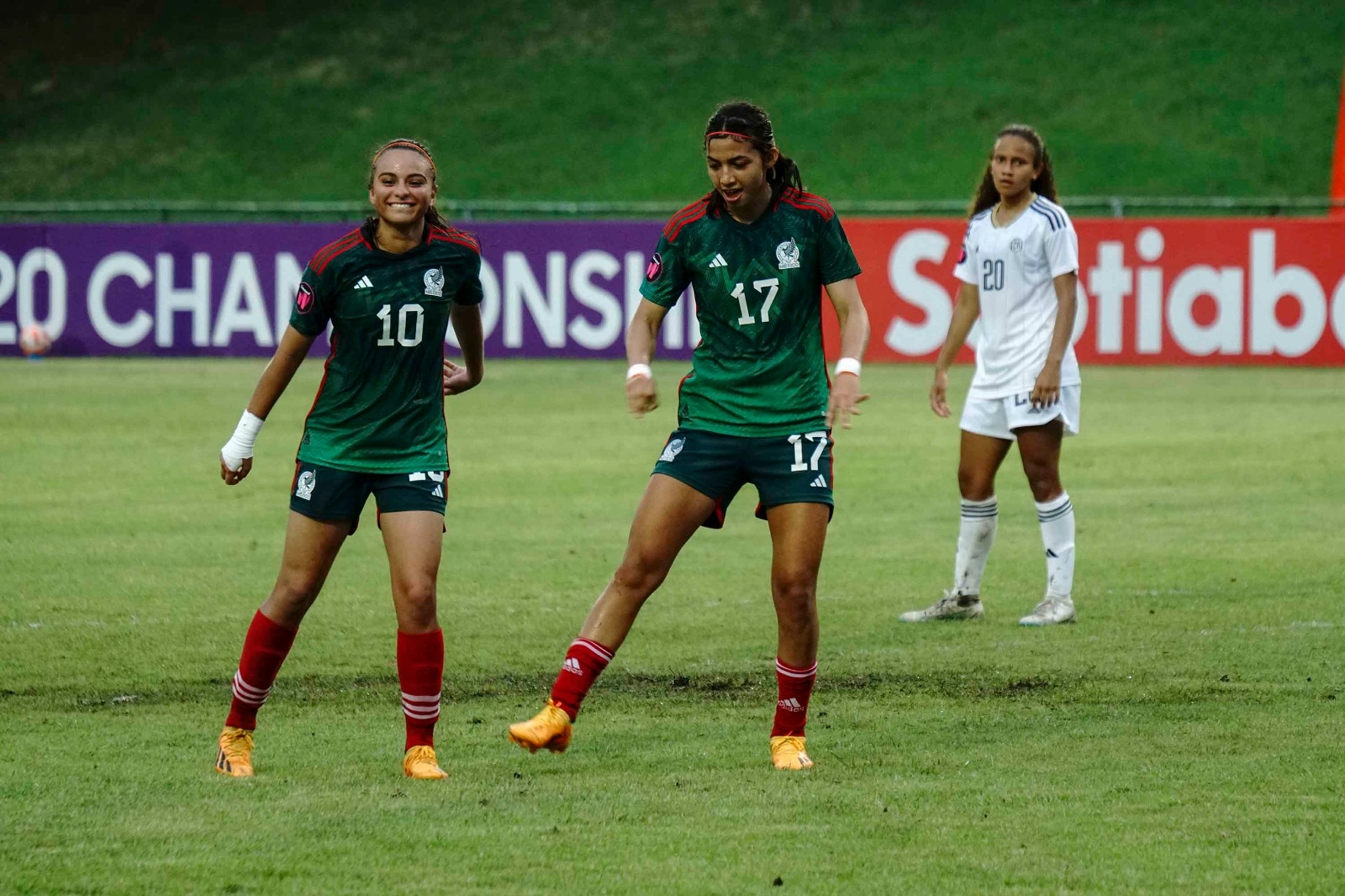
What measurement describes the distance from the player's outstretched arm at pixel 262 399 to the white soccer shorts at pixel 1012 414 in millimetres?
3784

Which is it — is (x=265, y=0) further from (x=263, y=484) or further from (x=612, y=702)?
(x=612, y=702)

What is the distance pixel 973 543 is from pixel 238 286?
1807 centimetres

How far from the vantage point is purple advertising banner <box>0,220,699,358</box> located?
82.0 ft

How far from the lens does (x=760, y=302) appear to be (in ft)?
20.0

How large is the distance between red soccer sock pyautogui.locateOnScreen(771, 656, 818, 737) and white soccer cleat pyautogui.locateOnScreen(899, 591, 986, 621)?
282cm

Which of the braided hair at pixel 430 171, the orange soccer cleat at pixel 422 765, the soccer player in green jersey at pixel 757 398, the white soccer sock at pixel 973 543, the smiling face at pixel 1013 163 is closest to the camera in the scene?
the orange soccer cleat at pixel 422 765

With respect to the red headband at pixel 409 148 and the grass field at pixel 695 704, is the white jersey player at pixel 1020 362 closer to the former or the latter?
the grass field at pixel 695 704

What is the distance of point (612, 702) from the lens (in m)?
7.10

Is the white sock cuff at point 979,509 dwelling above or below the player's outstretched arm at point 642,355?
below

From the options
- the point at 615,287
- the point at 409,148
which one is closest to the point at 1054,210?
the point at 409,148

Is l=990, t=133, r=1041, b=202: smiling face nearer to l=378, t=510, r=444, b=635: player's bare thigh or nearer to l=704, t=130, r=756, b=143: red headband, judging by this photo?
l=704, t=130, r=756, b=143: red headband

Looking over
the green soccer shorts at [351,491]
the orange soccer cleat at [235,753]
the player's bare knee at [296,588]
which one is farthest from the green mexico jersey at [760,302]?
the orange soccer cleat at [235,753]

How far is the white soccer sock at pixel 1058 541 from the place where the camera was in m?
8.95

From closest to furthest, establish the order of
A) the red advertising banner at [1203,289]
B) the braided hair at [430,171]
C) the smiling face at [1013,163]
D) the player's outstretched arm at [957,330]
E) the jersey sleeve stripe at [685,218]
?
the braided hair at [430,171], the jersey sleeve stripe at [685,218], the smiling face at [1013,163], the player's outstretched arm at [957,330], the red advertising banner at [1203,289]
